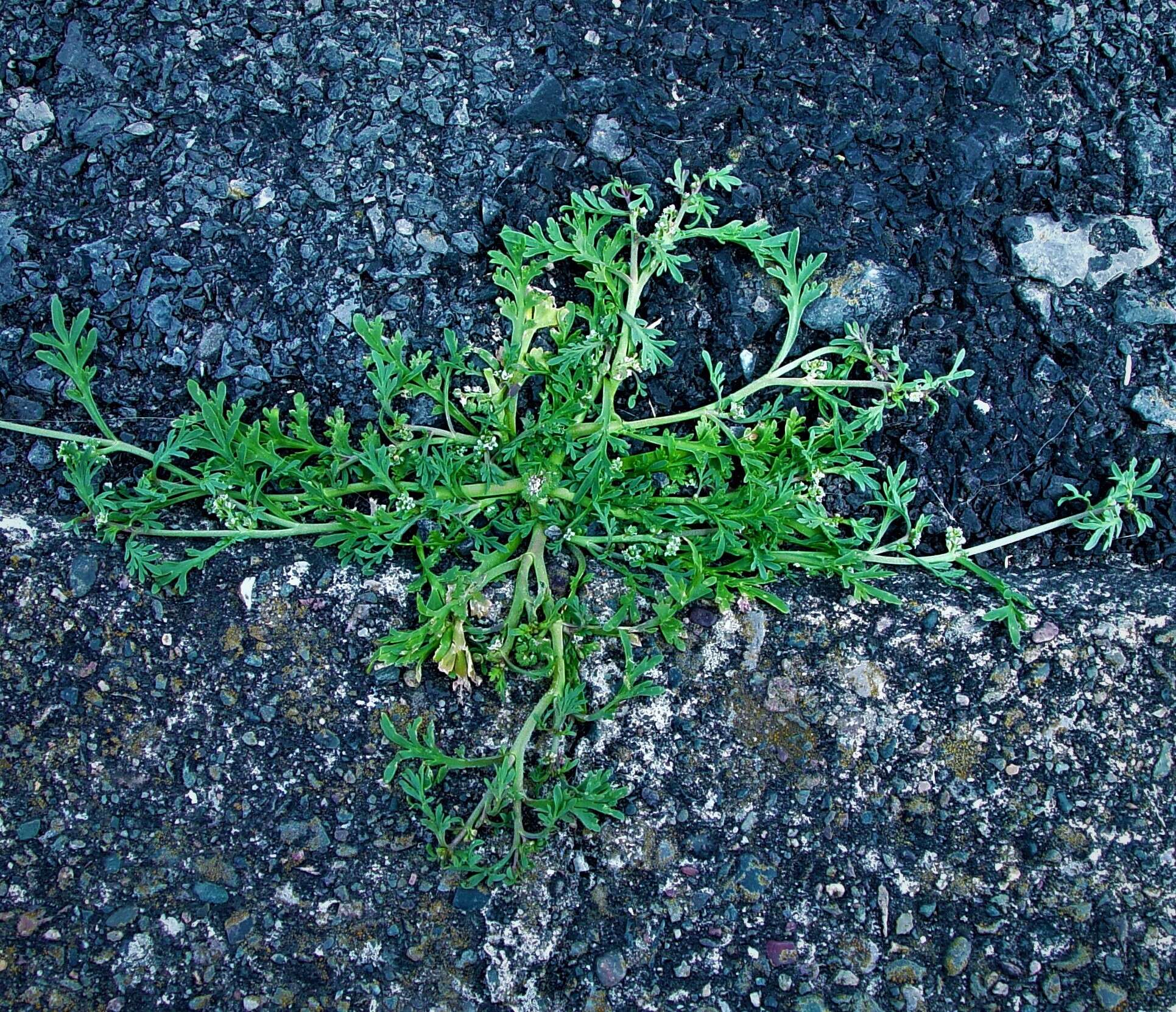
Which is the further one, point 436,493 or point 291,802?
point 436,493

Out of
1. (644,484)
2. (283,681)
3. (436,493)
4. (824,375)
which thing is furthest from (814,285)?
(283,681)

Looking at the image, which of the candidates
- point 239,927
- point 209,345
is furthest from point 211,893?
point 209,345

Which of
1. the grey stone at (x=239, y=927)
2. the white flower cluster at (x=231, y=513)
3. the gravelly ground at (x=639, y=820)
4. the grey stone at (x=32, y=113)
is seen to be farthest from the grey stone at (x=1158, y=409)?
the grey stone at (x=32, y=113)

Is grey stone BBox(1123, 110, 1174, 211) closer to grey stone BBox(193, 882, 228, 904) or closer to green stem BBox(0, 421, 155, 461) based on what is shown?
green stem BBox(0, 421, 155, 461)

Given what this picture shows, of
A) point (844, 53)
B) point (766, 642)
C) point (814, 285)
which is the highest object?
point (844, 53)

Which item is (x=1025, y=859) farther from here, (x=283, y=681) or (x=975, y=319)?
(x=283, y=681)

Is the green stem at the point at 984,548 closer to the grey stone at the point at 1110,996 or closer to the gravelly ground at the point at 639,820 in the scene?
the gravelly ground at the point at 639,820
